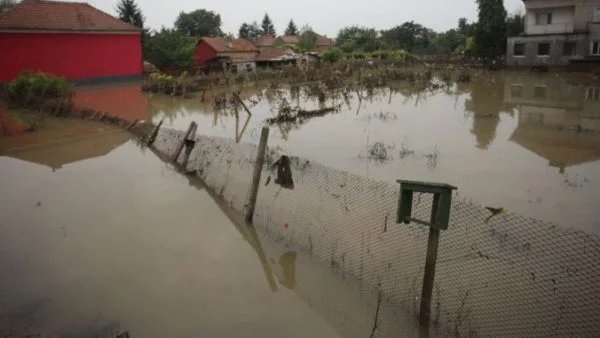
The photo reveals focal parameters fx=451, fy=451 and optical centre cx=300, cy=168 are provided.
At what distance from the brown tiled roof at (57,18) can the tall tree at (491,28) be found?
2671 centimetres

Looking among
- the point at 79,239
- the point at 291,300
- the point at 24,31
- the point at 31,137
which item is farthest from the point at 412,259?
the point at 24,31

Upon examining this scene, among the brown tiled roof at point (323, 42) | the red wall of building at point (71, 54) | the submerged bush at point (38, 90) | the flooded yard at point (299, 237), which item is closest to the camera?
the flooded yard at point (299, 237)

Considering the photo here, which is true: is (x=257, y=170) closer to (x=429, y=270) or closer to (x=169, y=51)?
(x=429, y=270)

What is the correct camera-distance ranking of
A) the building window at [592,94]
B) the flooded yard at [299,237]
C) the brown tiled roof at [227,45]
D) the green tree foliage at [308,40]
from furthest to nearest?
1. the green tree foliage at [308,40]
2. the brown tiled roof at [227,45]
3. the building window at [592,94]
4. the flooded yard at [299,237]

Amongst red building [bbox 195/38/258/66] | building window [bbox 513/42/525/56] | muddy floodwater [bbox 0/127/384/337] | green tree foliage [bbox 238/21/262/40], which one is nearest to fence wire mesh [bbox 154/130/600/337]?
muddy floodwater [bbox 0/127/384/337]

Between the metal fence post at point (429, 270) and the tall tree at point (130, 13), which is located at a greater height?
the tall tree at point (130, 13)

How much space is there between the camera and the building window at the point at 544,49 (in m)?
33.9

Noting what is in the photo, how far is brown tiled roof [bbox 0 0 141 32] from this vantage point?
1024 inches

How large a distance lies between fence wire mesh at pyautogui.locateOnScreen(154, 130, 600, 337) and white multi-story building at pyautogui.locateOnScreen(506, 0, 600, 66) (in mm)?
30709

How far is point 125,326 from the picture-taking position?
15.5 ft

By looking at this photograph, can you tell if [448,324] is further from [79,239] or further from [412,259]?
[79,239]

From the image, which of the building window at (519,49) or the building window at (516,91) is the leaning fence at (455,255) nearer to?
the building window at (516,91)

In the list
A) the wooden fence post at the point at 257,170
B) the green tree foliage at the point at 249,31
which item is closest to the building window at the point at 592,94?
the wooden fence post at the point at 257,170

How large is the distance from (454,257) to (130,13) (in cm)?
4770
